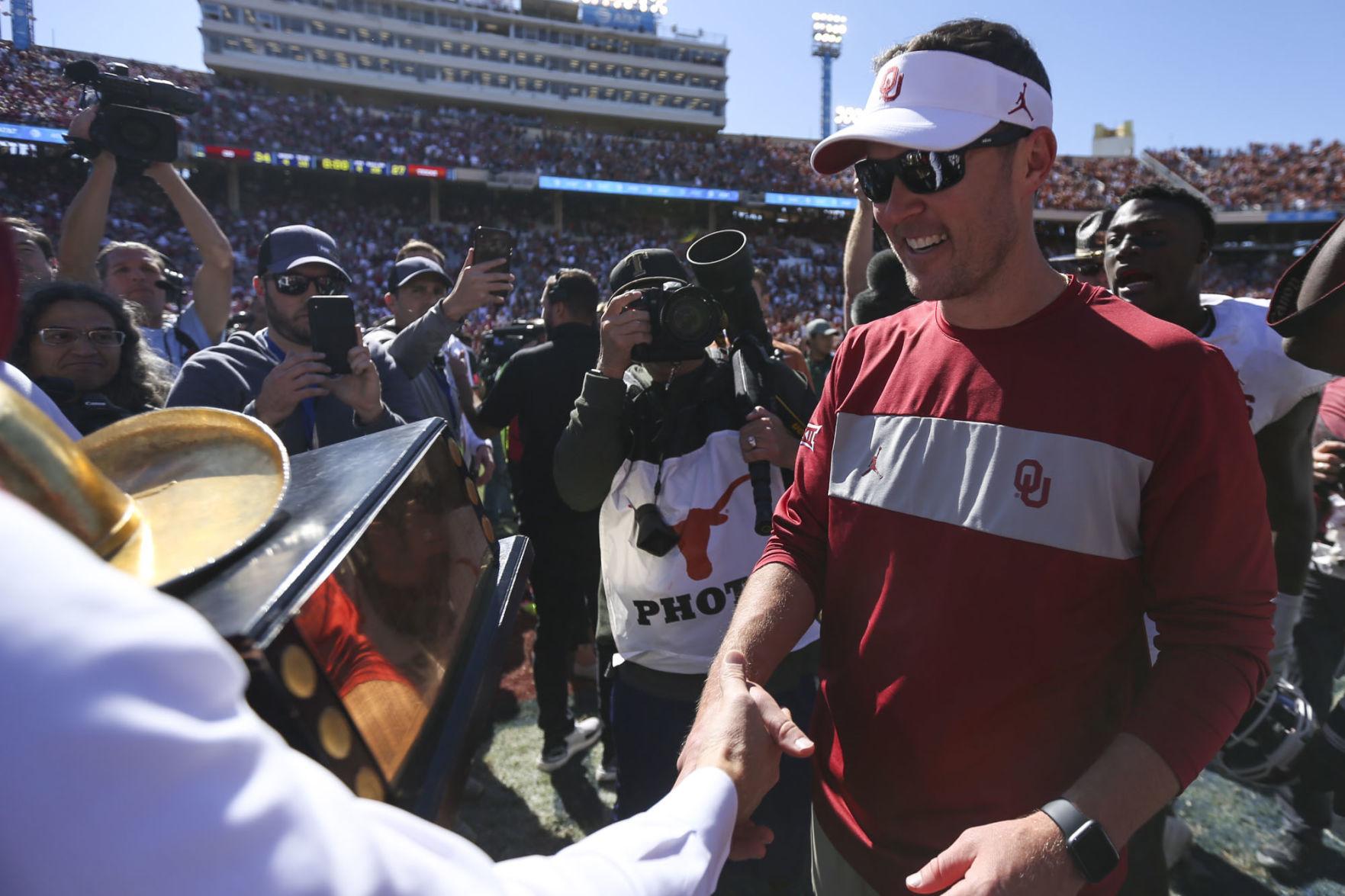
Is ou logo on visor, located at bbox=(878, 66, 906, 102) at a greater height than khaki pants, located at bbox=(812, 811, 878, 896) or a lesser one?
greater

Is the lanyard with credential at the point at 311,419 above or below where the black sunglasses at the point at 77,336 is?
below

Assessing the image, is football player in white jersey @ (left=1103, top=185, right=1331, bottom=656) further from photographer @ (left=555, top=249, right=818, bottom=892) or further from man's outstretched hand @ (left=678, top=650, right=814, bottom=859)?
man's outstretched hand @ (left=678, top=650, right=814, bottom=859)

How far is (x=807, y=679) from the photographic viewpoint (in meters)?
2.42

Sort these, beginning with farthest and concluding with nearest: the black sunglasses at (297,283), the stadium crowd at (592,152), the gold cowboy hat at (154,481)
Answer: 1. the stadium crowd at (592,152)
2. the black sunglasses at (297,283)
3. the gold cowboy hat at (154,481)

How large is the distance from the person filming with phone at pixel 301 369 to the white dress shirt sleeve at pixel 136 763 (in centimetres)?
209

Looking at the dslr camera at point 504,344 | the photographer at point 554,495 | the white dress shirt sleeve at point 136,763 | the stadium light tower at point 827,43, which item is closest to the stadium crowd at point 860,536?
the white dress shirt sleeve at point 136,763

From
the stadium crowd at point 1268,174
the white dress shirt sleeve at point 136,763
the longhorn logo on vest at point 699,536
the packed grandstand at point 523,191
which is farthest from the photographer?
the stadium crowd at point 1268,174

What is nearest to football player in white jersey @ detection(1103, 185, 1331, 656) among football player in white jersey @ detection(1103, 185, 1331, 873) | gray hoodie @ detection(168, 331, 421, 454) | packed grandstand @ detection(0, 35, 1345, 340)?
football player in white jersey @ detection(1103, 185, 1331, 873)

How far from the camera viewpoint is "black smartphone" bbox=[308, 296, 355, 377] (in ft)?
8.31

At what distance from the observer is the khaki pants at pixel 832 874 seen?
162cm

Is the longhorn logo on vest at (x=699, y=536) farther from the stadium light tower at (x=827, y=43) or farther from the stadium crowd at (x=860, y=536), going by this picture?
the stadium light tower at (x=827, y=43)

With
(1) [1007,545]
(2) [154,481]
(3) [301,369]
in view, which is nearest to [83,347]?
(3) [301,369]

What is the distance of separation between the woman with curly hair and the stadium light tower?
6380cm

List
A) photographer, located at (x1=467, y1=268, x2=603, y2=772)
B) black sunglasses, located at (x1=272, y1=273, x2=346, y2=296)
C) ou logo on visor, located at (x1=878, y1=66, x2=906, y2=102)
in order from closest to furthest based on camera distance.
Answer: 1. ou logo on visor, located at (x1=878, y1=66, x2=906, y2=102)
2. black sunglasses, located at (x1=272, y1=273, x2=346, y2=296)
3. photographer, located at (x1=467, y1=268, x2=603, y2=772)
